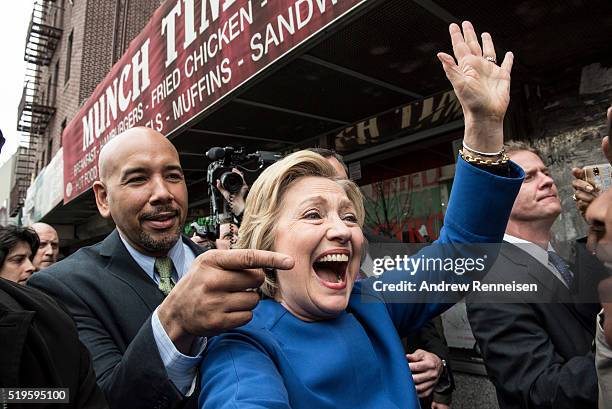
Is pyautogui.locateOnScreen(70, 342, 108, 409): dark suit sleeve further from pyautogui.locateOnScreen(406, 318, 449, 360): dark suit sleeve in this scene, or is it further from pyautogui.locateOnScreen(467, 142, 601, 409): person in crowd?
pyautogui.locateOnScreen(406, 318, 449, 360): dark suit sleeve

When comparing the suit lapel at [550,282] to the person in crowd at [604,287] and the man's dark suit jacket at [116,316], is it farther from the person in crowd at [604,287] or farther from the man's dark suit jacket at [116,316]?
the man's dark suit jacket at [116,316]

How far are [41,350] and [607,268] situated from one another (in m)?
1.44

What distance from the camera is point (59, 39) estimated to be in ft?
61.9

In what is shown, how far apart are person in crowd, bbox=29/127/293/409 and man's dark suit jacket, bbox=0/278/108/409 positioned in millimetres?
91

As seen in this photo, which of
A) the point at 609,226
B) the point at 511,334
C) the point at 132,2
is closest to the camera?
the point at 609,226

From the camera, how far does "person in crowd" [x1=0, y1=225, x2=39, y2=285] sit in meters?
3.43

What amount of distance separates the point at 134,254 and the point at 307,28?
179 cm

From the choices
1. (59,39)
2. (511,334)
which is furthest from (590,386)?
(59,39)

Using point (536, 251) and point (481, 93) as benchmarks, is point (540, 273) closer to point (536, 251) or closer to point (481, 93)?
point (536, 251)

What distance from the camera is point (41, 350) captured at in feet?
3.63

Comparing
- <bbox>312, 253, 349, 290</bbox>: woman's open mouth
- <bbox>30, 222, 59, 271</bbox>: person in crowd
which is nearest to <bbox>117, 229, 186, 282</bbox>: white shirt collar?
<bbox>312, 253, 349, 290</bbox>: woman's open mouth

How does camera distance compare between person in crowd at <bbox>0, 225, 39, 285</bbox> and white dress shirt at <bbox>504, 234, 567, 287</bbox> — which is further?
A: person in crowd at <bbox>0, 225, 39, 285</bbox>

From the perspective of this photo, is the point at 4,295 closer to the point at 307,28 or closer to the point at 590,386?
the point at 590,386
